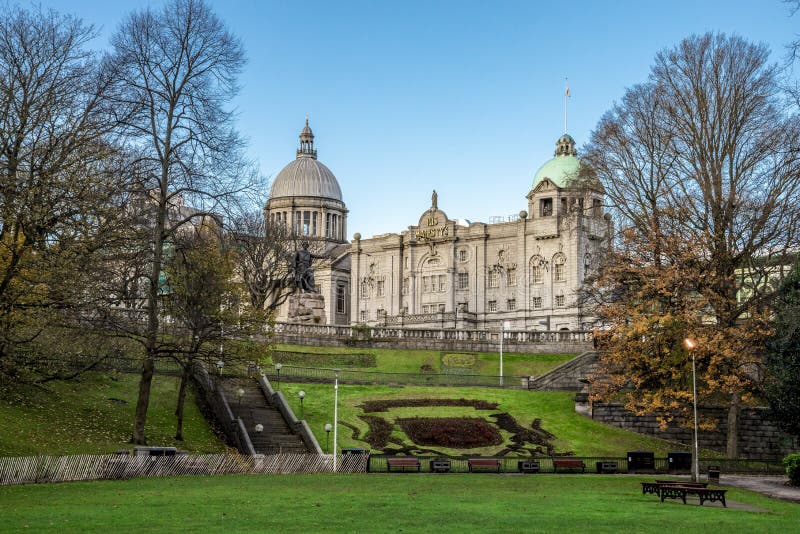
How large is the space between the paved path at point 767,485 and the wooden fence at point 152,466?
15.4 m

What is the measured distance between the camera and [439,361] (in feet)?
236

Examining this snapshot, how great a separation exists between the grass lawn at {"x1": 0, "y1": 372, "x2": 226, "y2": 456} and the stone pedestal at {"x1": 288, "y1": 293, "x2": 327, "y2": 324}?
2110 centimetres

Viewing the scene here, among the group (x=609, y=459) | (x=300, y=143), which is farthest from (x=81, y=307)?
(x=300, y=143)

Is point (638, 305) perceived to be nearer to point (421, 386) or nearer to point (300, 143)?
point (421, 386)

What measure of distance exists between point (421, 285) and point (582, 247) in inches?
836

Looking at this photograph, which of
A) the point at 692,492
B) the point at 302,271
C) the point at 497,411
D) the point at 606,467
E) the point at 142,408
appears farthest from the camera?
the point at 302,271

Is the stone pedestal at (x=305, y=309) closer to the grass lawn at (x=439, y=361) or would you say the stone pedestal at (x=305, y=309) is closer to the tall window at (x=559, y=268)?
the grass lawn at (x=439, y=361)

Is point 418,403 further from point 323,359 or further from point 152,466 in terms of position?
point 152,466

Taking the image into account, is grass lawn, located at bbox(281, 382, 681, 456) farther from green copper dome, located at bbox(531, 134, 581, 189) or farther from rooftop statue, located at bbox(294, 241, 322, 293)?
green copper dome, located at bbox(531, 134, 581, 189)

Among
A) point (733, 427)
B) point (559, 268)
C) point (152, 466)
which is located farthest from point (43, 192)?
point (559, 268)

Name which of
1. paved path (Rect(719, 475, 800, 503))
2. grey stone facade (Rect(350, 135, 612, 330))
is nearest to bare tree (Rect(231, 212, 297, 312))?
grey stone facade (Rect(350, 135, 612, 330))

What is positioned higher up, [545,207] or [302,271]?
[545,207]

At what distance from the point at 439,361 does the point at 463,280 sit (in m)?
48.6

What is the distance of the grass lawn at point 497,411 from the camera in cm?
5228
